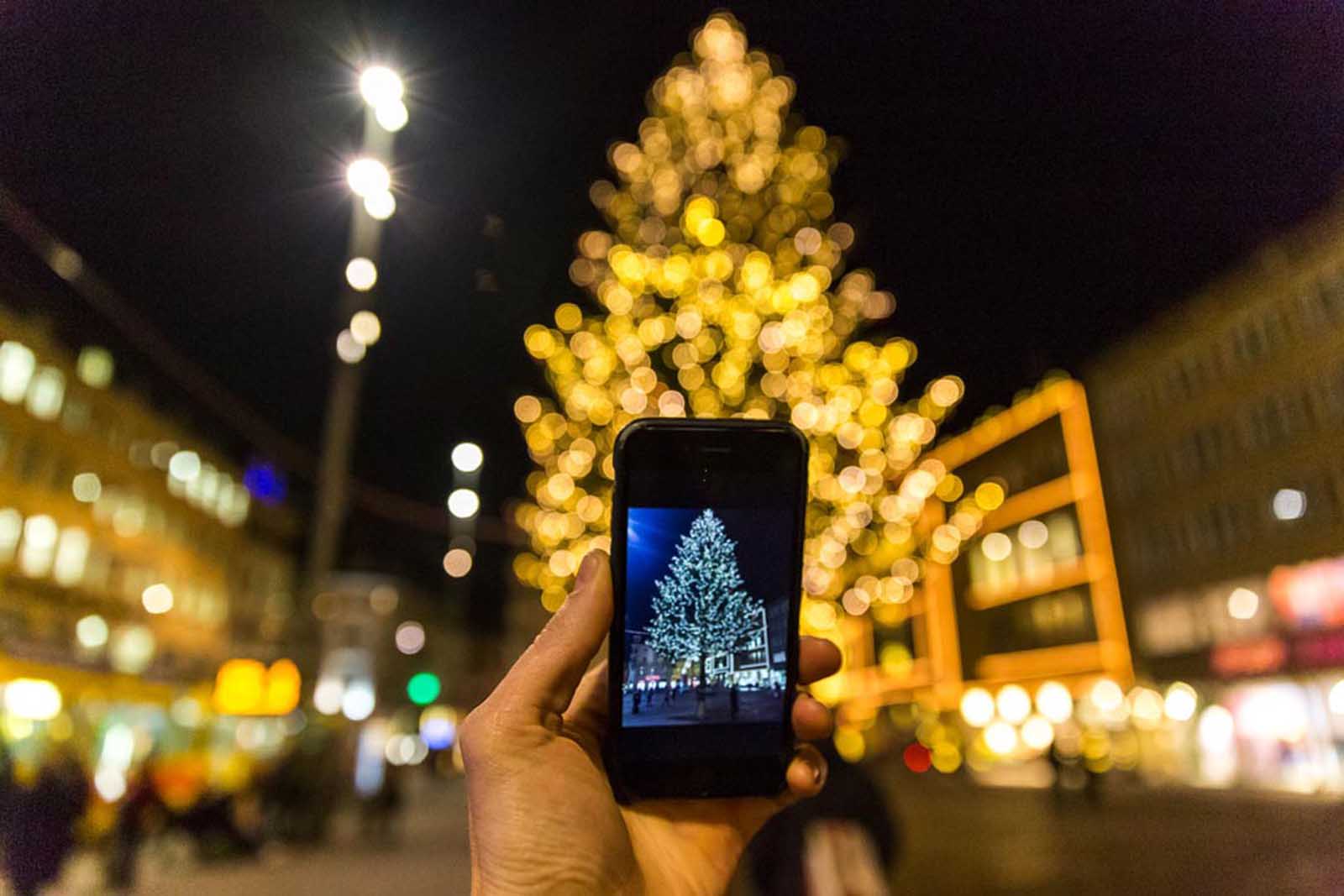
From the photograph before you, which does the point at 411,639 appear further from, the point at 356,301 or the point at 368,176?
the point at 368,176

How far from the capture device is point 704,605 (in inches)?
71.3

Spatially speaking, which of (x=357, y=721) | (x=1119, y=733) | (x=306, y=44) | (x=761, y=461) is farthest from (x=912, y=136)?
(x=1119, y=733)

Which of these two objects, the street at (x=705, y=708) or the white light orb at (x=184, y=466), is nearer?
the street at (x=705, y=708)

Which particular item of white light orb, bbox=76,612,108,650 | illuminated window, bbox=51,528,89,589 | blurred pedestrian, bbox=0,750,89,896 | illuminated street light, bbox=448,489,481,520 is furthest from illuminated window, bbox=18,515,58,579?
illuminated street light, bbox=448,489,481,520

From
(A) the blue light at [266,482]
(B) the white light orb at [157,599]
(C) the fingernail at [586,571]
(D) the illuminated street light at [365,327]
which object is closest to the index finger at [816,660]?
(C) the fingernail at [586,571]

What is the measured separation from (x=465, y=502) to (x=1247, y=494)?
7.00 metres

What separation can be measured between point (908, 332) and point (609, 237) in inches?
97.6

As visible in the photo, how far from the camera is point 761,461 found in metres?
1.83

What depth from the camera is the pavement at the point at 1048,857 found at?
4883 millimetres

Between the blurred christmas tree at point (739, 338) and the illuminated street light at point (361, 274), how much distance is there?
1.08 metres

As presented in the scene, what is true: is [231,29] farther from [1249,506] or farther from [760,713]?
[1249,506]

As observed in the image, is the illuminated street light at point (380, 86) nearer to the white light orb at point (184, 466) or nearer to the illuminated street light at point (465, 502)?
the illuminated street light at point (465, 502)

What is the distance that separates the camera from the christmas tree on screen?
1.79 meters

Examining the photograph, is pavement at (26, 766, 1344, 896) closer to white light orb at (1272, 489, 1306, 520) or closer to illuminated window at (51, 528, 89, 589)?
white light orb at (1272, 489, 1306, 520)
